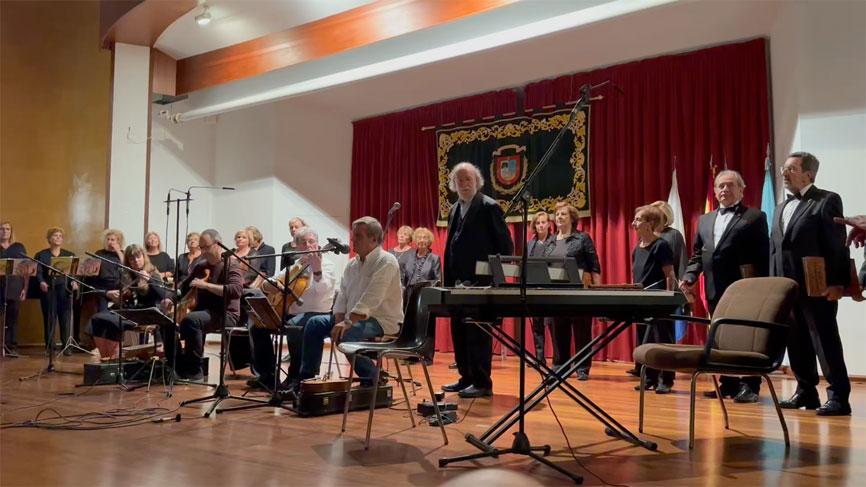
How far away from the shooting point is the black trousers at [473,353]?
4.61 metres

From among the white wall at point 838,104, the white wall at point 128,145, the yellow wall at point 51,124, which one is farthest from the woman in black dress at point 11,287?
the white wall at point 838,104

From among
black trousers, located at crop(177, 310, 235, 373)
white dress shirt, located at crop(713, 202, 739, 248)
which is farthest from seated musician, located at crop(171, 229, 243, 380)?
white dress shirt, located at crop(713, 202, 739, 248)

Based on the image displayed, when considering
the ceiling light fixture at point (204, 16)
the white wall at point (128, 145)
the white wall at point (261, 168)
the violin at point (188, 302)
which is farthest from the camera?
the white wall at point (261, 168)

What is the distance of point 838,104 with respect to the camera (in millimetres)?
5719

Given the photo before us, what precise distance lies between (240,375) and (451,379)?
1954 millimetres

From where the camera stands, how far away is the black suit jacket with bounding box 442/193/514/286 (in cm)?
464

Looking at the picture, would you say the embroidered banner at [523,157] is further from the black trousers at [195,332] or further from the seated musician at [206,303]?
the black trousers at [195,332]

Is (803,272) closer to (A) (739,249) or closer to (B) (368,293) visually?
(A) (739,249)

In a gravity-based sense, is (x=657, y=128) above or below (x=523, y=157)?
above

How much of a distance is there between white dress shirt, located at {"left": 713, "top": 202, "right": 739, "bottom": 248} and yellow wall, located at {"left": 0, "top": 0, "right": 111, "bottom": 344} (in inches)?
328

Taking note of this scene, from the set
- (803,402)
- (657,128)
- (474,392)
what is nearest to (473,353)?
(474,392)

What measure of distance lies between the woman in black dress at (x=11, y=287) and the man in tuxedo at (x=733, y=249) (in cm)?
768

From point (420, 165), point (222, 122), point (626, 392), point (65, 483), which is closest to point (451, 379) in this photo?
point (626, 392)

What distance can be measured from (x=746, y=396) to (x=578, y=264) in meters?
1.98
